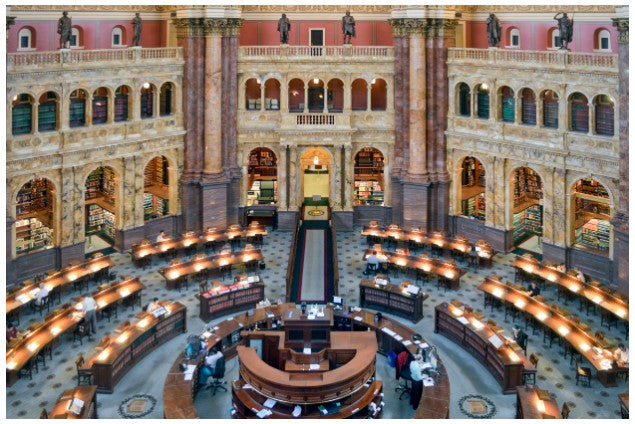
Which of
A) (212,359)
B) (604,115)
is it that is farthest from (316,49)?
(212,359)

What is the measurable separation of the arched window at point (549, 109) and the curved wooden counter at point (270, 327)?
532 inches

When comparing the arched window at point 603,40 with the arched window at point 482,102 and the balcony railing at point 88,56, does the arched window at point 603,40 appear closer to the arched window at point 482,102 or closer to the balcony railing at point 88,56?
the arched window at point 482,102

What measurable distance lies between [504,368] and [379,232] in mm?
14691

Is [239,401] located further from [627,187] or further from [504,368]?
[627,187]

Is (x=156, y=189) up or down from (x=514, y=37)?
down

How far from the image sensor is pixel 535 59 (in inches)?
1217

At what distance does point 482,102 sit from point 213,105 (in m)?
12.9

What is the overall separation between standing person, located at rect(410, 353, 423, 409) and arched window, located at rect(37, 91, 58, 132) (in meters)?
19.2

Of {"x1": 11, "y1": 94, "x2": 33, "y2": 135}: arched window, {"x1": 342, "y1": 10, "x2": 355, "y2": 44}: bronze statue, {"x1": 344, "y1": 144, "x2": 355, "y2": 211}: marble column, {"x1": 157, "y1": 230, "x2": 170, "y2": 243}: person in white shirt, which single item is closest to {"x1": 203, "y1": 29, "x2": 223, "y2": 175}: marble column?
{"x1": 157, "y1": 230, "x2": 170, "y2": 243}: person in white shirt

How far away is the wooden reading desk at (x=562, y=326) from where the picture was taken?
20845 mm

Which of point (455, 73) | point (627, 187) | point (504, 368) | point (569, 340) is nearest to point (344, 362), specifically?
point (504, 368)

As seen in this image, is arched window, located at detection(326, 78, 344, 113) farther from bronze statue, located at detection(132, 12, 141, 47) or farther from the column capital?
the column capital

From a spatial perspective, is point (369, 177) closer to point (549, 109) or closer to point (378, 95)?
point (378, 95)

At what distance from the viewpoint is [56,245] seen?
103ft
